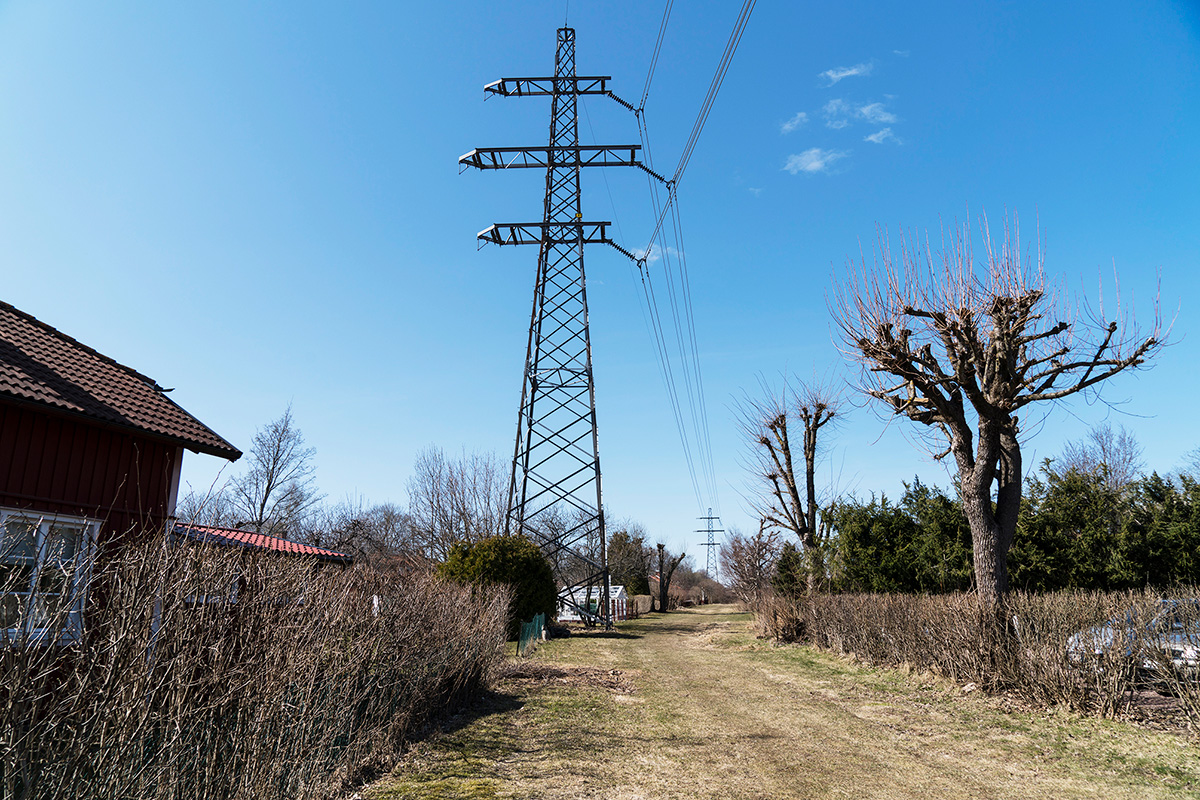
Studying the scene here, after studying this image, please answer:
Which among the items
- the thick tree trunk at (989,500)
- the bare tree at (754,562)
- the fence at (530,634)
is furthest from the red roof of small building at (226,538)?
the bare tree at (754,562)

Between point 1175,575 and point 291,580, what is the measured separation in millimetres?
17086

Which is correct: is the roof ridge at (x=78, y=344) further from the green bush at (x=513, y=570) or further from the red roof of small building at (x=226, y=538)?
the green bush at (x=513, y=570)

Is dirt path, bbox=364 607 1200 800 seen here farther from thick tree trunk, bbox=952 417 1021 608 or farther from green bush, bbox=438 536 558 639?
green bush, bbox=438 536 558 639

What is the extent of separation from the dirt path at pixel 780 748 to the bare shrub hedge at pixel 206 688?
1.07 m

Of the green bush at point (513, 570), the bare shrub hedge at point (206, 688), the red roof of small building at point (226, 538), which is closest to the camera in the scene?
the bare shrub hedge at point (206, 688)

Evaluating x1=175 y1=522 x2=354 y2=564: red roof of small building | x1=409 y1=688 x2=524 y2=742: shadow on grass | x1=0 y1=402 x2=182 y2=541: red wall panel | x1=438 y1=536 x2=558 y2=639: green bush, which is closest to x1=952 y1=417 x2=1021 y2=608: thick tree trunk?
x1=409 y1=688 x2=524 y2=742: shadow on grass

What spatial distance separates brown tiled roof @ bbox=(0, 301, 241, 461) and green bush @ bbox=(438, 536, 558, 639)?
873 cm

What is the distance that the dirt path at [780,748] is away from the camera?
20.1ft

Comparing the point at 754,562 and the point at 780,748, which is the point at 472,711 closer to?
the point at 780,748

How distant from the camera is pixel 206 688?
4.15 metres

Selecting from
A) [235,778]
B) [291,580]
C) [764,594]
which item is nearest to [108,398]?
[291,580]

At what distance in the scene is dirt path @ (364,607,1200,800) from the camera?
6129mm

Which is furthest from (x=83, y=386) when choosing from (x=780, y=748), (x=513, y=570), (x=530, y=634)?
(x=513, y=570)

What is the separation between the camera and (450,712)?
366 inches
